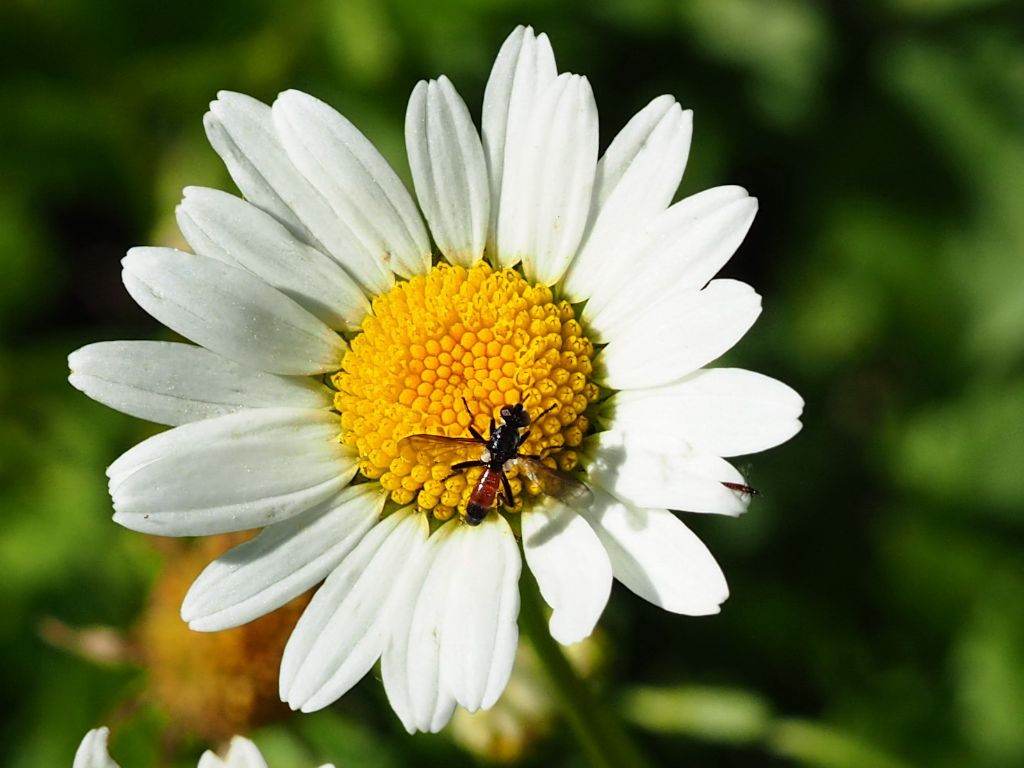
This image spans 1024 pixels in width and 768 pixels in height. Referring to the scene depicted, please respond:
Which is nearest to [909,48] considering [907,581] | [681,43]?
[681,43]

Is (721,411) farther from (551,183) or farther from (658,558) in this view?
(551,183)

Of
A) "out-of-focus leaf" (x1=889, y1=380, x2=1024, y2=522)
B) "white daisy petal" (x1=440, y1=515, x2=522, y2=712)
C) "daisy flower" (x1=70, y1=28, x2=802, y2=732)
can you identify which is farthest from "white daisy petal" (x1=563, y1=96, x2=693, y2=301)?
"out-of-focus leaf" (x1=889, y1=380, x2=1024, y2=522)

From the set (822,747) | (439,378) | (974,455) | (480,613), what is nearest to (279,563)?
(480,613)

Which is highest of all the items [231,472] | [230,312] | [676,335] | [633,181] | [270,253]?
[633,181]

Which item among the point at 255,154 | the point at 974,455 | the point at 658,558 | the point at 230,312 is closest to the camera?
the point at 658,558

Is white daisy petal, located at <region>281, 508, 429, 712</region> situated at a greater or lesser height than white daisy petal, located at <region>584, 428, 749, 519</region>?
lesser

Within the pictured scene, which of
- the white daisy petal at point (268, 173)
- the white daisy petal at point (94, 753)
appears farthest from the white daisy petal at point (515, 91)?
the white daisy petal at point (94, 753)

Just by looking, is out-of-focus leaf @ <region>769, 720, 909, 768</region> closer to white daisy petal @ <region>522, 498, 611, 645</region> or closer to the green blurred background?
the green blurred background

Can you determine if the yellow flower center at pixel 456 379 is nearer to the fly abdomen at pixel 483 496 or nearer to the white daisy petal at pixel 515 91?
the fly abdomen at pixel 483 496
